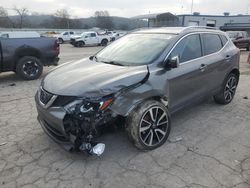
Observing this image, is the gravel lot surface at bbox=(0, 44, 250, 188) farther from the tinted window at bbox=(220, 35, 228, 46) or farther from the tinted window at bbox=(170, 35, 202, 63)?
the tinted window at bbox=(220, 35, 228, 46)

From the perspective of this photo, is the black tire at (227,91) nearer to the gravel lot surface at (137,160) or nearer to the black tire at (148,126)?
the gravel lot surface at (137,160)

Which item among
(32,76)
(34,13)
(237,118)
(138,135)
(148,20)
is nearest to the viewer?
(138,135)

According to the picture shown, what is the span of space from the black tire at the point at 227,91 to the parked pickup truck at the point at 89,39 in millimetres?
22832

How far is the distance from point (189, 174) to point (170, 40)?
2.05 m

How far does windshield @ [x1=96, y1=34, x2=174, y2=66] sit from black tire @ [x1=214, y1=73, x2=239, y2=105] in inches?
77.4

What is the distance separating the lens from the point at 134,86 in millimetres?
3148

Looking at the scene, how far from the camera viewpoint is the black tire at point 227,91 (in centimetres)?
509

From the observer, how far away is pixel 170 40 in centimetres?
380

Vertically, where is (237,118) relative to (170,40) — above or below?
below

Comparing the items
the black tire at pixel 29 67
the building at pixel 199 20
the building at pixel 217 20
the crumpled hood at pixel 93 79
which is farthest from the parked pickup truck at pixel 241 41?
the building at pixel 199 20

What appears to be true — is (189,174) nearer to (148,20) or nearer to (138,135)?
(138,135)

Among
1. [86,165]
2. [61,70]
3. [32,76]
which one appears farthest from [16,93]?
[86,165]

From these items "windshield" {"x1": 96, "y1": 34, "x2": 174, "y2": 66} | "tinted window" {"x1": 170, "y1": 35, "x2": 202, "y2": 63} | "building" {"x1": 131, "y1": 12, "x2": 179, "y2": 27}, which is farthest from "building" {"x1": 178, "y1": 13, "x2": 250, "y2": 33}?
"windshield" {"x1": 96, "y1": 34, "x2": 174, "y2": 66}

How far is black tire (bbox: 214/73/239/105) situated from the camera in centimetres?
509
